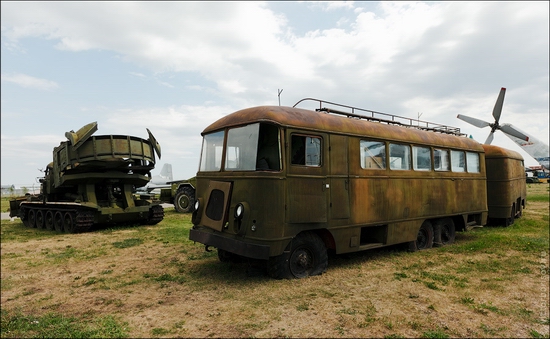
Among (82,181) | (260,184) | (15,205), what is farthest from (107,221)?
(260,184)

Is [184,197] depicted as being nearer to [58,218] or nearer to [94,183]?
[94,183]

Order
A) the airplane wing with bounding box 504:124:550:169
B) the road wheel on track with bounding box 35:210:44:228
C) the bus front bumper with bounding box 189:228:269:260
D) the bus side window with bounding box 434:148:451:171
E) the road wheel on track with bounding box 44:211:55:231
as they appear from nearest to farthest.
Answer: the bus front bumper with bounding box 189:228:269:260, the bus side window with bounding box 434:148:451:171, the road wheel on track with bounding box 44:211:55:231, the road wheel on track with bounding box 35:210:44:228, the airplane wing with bounding box 504:124:550:169

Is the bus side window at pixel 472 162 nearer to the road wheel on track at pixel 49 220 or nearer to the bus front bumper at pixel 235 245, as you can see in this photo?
the bus front bumper at pixel 235 245

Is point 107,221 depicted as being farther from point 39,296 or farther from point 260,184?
point 260,184

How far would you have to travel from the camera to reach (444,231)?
10.3m

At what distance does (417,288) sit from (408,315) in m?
1.35

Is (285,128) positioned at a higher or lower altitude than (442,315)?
higher

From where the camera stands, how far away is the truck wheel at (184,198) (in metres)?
20.3

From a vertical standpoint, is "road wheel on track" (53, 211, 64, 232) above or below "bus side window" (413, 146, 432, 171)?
below

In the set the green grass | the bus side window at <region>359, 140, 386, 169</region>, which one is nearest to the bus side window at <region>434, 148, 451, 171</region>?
the bus side window at <region>359, 140, 386, 169</region>

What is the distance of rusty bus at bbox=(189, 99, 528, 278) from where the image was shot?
20.4 feet

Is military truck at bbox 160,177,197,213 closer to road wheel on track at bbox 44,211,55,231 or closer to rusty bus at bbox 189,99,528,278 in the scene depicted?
road wheel on track at bbox 44,211,55,231

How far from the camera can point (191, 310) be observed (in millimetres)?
5121

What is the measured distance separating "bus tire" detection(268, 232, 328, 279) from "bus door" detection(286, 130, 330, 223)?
412 mm
